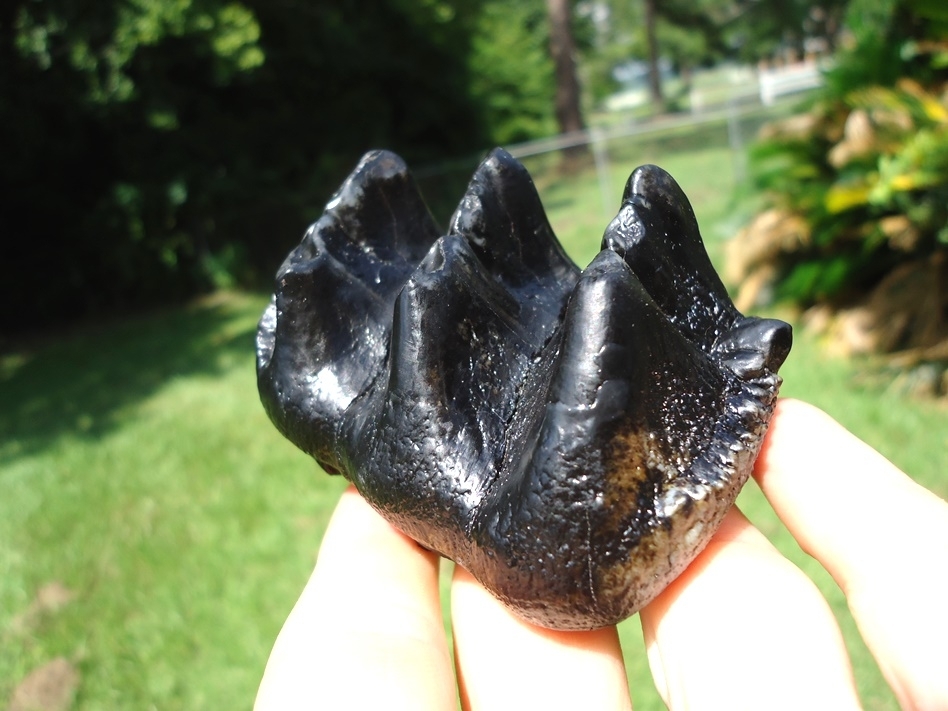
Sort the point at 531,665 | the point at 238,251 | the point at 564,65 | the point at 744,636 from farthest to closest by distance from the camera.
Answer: the point at 564,65, the point at 238,251, the point at 531,665, the point at 744,636

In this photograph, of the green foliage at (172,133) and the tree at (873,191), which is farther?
the green foliage at (172,133)

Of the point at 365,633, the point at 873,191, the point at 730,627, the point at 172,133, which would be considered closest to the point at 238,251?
the point at 172,133

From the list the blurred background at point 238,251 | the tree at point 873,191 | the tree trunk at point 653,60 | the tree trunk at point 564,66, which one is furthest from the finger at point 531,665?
the tree trunk at point 653,60

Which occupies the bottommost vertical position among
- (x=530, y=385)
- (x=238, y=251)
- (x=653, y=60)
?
(x=653, y=60)

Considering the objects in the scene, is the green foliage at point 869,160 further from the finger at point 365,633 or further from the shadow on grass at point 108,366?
the shadow on grass at point 108,366

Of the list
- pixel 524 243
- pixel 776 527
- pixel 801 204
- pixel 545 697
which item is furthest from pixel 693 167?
pixel 545 697

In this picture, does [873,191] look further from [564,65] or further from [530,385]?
[564,65]

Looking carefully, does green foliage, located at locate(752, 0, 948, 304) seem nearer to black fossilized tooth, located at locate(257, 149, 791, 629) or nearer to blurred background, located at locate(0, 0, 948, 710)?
blurred background, located at locate(0, 0, 948, 710)
